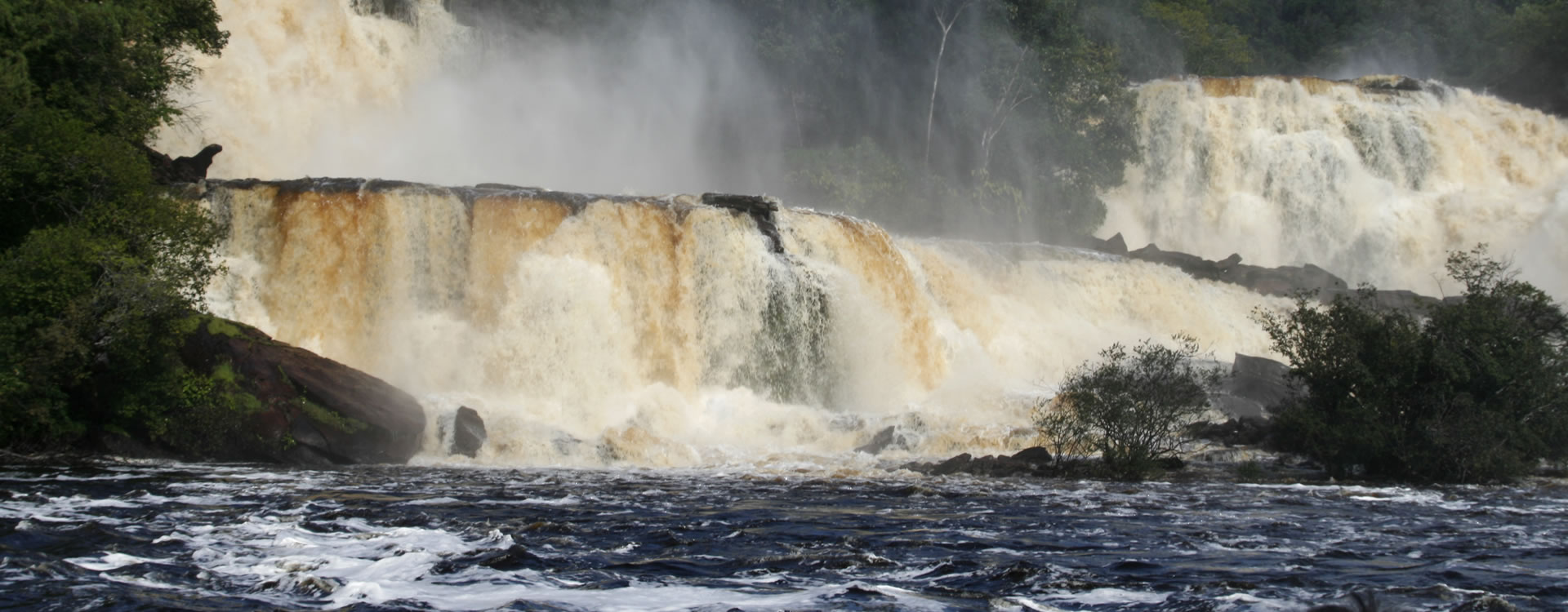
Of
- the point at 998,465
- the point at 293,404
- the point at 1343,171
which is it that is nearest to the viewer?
the point at 293,404

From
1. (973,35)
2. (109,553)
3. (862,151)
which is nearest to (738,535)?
(109,553)

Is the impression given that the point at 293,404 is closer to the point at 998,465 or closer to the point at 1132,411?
the point at 998,465

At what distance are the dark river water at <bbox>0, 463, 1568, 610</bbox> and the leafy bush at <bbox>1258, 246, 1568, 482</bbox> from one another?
1.18 meters

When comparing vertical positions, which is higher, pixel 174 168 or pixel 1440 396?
pixel 174 168

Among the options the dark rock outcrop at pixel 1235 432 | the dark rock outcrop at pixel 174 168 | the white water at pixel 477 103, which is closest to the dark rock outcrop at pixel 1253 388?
the dark rock outcrop at pixel 1235 432

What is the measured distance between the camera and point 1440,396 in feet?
59.1

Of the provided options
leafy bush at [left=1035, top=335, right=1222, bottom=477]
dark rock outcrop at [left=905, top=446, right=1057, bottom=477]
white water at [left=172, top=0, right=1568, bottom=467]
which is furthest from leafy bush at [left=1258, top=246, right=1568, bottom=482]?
white water at [left=172, top=0, right=1568, bottom=467]

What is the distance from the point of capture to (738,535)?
483 inches

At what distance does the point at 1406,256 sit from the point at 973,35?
1695 cm

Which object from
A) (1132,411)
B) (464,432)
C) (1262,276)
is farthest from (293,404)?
(1262,276)

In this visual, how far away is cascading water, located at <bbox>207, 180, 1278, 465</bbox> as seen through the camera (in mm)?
22547

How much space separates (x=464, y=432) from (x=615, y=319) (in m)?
5.32

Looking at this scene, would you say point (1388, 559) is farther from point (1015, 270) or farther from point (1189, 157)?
point (1189, 157)

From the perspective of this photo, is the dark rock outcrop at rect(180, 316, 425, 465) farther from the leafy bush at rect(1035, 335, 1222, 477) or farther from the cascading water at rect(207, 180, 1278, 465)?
the leafy bush at rect(1035, 335, 1222, 477)
